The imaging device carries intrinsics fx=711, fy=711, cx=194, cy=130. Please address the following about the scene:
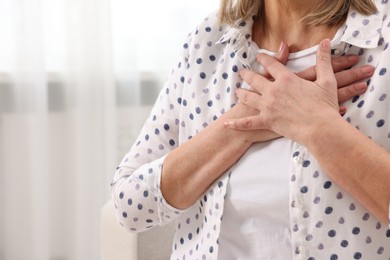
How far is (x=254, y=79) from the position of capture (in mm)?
1232

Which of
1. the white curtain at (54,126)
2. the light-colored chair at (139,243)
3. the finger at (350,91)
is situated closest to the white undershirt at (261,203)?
the finger at (350,91)

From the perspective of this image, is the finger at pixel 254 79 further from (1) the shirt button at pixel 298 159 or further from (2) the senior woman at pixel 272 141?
(1) the shirt button at pixel 298 159

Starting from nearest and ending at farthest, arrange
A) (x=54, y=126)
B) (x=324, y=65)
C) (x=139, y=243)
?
(x=324, y=65)
(x=139, y=243)
(x=54, y=126)

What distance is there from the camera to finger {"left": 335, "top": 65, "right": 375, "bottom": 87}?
3.73 ft

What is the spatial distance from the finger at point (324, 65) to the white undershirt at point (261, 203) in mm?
49

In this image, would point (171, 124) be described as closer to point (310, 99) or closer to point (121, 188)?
point (121, 188)

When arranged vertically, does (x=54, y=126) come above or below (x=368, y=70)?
below

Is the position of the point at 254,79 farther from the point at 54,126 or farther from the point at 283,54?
the point at 54,126

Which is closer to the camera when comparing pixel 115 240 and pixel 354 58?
pixel 354 58

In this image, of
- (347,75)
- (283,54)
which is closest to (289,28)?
(283,54)

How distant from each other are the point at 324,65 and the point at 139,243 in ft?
2.98

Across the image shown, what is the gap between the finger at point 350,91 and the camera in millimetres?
1130

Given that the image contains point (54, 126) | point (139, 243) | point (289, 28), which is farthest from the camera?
point (54, 126)

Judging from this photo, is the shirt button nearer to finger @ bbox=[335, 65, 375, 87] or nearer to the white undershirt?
the white undershirt
